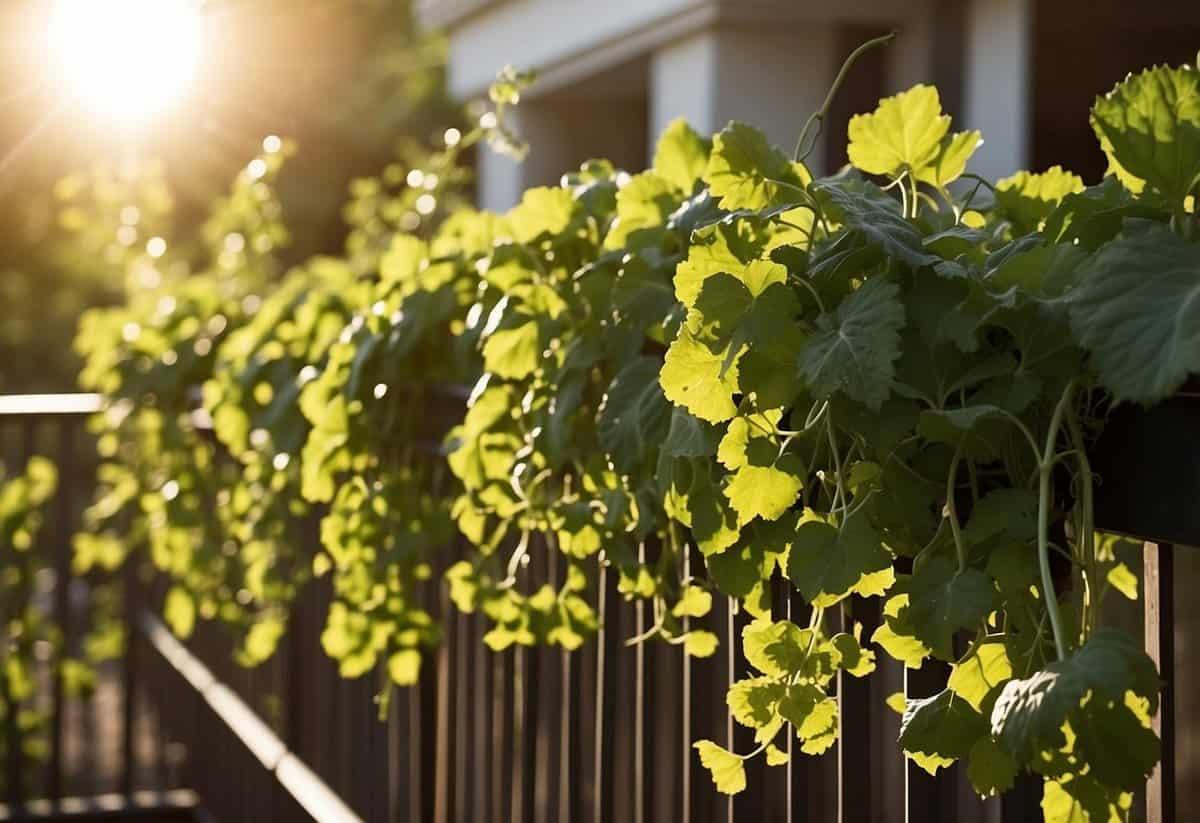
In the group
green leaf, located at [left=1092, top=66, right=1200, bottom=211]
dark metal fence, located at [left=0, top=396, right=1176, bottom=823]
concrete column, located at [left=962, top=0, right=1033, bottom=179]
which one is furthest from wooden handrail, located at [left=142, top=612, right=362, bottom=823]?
concrete column, located at [left=962, top=0, right=1033, bottom=179]

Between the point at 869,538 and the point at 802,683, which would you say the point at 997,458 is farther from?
the point at 802,683

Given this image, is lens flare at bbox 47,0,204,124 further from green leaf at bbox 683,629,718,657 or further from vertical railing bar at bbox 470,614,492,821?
green leaf at bbox 683,629,718,657

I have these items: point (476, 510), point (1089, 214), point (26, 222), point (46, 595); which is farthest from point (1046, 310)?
point (26, 222)

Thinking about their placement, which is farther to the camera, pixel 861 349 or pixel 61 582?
pixel 61 582

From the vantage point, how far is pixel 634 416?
166 centimetres

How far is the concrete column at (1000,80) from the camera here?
15.6 ft

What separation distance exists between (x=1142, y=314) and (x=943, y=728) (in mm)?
347

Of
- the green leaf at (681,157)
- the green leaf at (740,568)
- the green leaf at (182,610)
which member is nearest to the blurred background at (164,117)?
the green leaf at (182,610)

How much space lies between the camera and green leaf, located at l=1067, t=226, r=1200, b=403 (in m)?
0.95

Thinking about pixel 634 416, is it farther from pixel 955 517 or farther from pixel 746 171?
pixel 955 517

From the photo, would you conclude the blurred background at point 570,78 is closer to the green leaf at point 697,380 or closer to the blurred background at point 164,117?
the blurred background at point 164,117

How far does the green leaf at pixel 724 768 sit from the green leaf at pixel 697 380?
316 mm

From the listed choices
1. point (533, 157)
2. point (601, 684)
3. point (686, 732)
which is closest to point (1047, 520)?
point (686, 732)

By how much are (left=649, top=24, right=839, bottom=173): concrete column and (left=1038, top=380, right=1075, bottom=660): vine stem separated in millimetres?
4315
